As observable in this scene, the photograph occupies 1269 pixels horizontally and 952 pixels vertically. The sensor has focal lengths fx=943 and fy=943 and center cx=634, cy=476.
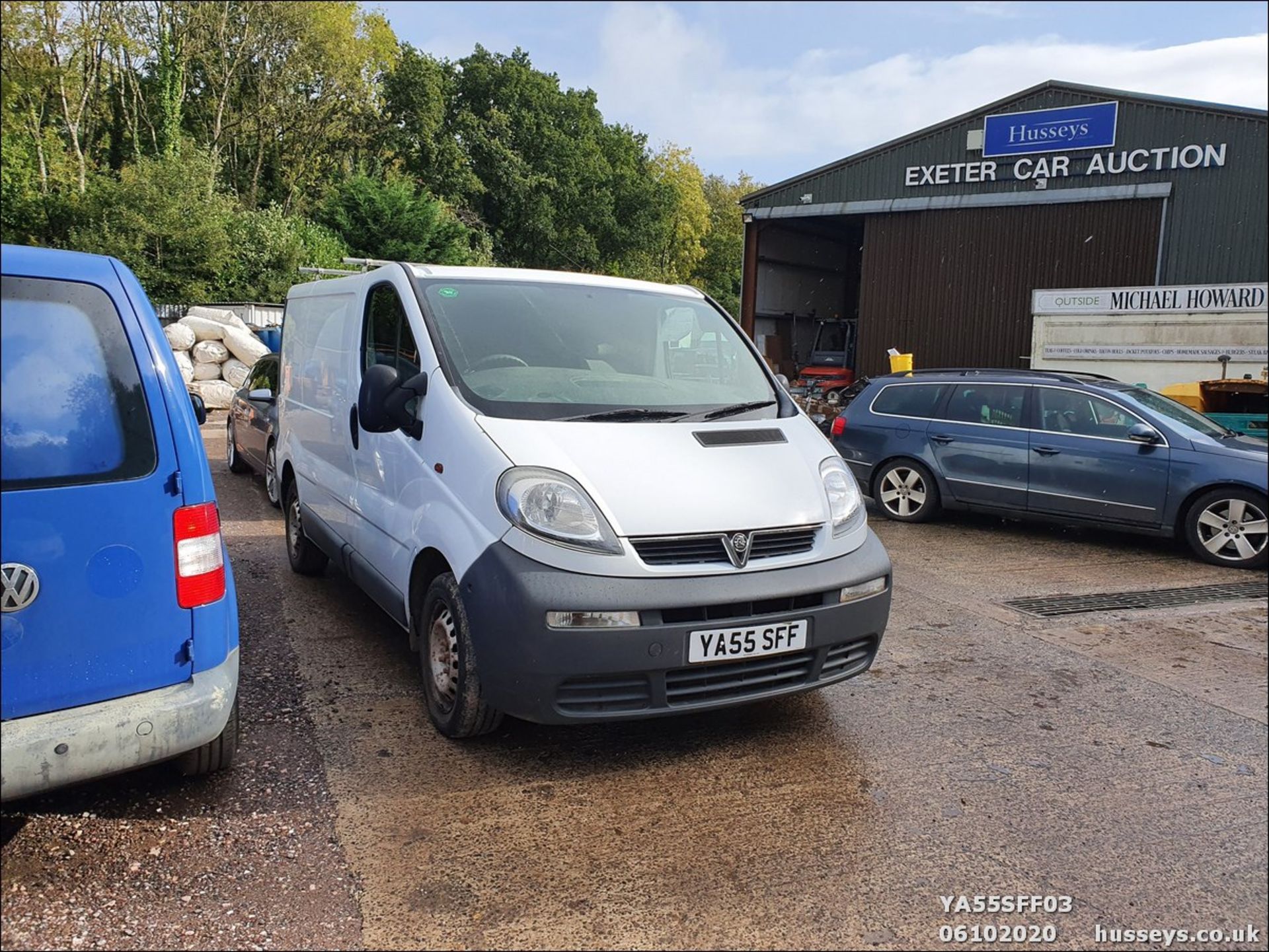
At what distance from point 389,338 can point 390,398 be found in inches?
26.9

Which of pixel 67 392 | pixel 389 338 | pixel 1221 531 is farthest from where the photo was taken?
pixel 1221 531

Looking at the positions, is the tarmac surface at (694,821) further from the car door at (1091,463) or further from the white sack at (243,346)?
the white sack at (243,346)

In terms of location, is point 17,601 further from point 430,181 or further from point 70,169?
point 430,181

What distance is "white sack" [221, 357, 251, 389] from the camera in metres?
18.0

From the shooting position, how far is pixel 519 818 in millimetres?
3137

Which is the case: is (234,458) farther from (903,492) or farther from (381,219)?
(381,219)

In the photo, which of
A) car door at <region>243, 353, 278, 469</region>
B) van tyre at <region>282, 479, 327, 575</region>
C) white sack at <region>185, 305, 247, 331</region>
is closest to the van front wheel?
van tyre at <region>282, 479, 327, 575</region>

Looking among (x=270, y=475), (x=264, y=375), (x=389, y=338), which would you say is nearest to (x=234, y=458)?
(x=264, y=375)

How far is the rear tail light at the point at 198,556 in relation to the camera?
277cm

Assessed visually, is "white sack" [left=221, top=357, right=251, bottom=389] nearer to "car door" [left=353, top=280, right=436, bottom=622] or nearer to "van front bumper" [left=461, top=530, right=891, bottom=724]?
"car door" [left=353, top=280, right=436, bottom=622]

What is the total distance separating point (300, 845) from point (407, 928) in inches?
23.0

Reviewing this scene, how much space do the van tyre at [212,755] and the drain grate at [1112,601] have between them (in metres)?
4.52

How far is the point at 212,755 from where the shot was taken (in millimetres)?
3252

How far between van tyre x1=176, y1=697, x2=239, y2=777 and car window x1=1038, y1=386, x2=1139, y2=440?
22.0 ft
